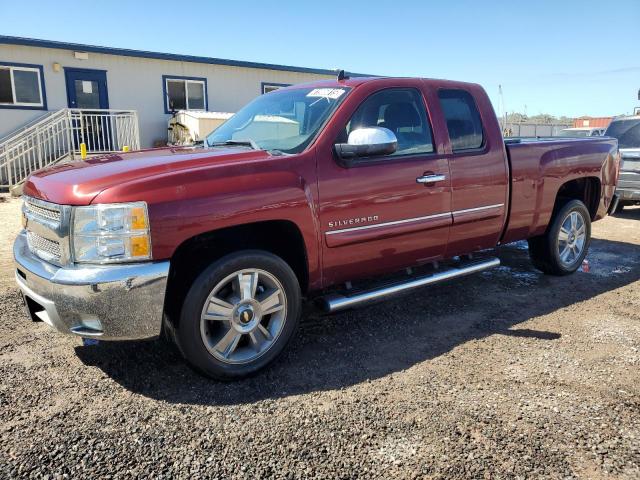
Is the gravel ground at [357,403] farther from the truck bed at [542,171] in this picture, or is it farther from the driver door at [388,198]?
the truck bed at [542,171]

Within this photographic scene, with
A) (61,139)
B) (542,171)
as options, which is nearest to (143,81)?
(61,139)

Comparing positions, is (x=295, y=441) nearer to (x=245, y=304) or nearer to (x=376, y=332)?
(x=245, y=304)

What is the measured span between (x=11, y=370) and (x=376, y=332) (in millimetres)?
2593

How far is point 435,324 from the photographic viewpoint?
420 cm

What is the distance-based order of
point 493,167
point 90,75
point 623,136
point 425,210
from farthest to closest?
point 90,75 < point 623,136 < point 493,167 < point 425,210

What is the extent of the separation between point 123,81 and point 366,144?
44.9 ft

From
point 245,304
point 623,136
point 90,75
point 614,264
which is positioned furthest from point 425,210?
point 90,75

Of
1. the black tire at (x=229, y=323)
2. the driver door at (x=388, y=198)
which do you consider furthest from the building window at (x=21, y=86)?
the black tire at (x=229, y=323)

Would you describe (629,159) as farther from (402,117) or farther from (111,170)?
(111,170)

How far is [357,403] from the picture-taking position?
2959 millimetres

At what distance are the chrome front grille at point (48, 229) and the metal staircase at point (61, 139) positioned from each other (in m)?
9.85

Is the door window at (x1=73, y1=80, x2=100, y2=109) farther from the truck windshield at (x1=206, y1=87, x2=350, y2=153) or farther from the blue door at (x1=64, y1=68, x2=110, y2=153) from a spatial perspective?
the truck windshield at (x1=206, y1=87, x2=350, y2=153)

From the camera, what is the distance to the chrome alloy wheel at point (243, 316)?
311 centimetres

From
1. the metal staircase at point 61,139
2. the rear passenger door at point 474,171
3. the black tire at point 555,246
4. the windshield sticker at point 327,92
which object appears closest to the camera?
the windshield sticker at point 327,92
